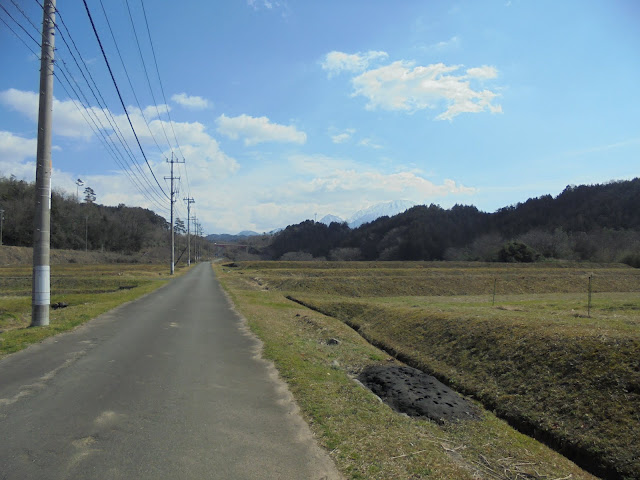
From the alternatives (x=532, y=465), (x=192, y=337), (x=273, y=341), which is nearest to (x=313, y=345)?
(x=273, y=341)

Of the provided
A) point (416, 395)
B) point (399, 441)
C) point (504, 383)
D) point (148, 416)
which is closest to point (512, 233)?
point (504, 383)

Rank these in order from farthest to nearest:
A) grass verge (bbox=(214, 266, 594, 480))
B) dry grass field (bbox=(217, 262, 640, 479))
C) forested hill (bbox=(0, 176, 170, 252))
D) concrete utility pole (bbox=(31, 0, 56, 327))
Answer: forested hill (bbox=(0, 176, 170, 252)) → concrete utility pole (bbox=(31, 0, 56, 327)) → dry grass field (bbox=(217, 262, 640, 479)) → grass verge (bbox=(214, 266, 594, 480))

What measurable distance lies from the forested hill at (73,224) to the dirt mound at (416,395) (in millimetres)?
91663

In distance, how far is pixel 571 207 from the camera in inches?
3900

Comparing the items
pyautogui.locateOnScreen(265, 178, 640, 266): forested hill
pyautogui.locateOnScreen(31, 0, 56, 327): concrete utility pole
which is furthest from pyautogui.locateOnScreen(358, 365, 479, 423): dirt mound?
pyautogui.locateOnScreen(265, 178, 640, 266): forested hill

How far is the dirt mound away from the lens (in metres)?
7.10

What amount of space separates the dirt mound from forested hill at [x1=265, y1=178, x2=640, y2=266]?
63320 millimetres

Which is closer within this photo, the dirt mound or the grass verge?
the grass verge

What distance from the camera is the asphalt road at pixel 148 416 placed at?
4.07m

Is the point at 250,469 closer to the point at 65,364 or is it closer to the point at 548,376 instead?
the point at 65,364

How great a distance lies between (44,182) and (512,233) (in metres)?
106

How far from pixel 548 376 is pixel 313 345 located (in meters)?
5.95

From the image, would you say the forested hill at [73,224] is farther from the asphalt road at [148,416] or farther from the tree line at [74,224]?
the asphalt road at [148,416]

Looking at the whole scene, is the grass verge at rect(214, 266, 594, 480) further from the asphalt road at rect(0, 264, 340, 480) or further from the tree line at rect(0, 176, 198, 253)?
the tree line at rect(0, 176, 198, 253)
